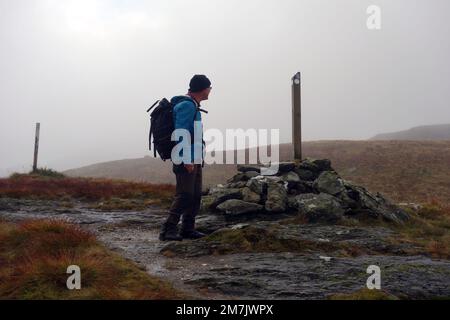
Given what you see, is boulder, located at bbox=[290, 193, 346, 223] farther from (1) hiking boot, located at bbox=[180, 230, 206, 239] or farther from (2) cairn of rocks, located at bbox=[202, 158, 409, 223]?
(1) hiking boot, located at bbox=[180, 230, 206, 239]

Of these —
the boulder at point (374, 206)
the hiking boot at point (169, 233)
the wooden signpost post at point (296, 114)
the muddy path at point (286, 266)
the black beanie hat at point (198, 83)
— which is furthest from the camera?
the wooden signpost post at point (296, 114)

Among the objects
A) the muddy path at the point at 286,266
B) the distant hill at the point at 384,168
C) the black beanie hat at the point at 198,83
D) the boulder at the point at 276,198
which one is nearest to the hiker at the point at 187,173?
the black beanie hat at the point at 198,83

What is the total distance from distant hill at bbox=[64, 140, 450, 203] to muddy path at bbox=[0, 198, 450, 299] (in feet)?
63.4

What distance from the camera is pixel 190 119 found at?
7707 millimetres

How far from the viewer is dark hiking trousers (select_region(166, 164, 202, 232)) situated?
7.99m

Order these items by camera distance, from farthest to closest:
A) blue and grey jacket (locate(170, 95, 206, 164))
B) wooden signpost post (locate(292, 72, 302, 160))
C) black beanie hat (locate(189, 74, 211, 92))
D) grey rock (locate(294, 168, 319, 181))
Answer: wooden signpost post (locate(292, 72, 302, 160)) < grey rock (locate(294, 168, 319, 181)) < black beanie hat (locate(189, 74, 211, 92)) < blue and grey jacket (locate(170, 95, 206, 164))

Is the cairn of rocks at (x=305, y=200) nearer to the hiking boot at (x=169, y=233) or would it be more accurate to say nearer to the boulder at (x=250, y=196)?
the boulder at (x=250, y=196)

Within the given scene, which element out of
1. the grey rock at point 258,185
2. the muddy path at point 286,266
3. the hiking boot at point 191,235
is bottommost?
the muddy path at point 286,266

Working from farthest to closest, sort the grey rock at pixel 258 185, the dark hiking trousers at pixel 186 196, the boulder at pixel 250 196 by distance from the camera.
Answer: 1. the grey rock at pixel 258 185
2. the boulder at pixel 250 196
3. the dark hiking trousers at pixel 186 196

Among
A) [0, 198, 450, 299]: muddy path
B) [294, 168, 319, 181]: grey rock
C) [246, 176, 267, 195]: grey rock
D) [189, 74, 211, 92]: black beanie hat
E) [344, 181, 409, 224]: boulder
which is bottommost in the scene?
[0, 198, 450, 299]: muddy path

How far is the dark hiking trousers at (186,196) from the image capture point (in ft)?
26.2

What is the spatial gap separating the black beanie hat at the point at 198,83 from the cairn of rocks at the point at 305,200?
379 centimetres

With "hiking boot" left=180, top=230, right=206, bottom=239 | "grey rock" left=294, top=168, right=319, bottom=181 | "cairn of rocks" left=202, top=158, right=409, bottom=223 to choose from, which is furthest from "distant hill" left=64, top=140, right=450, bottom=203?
"hiking boot" left=180, top=230, right=206, bottom=239
